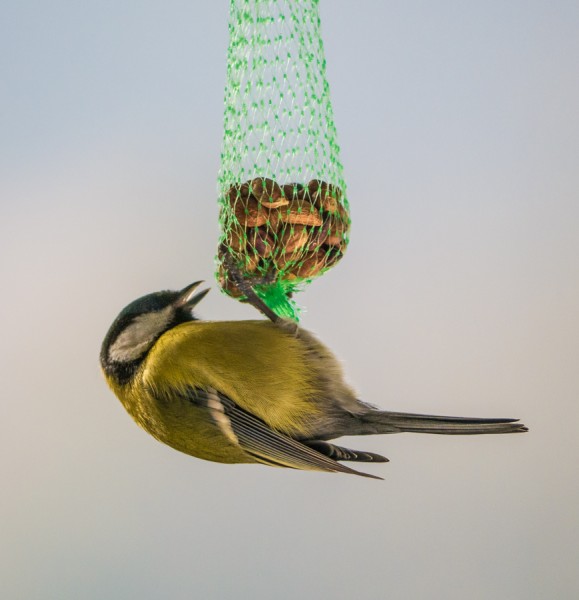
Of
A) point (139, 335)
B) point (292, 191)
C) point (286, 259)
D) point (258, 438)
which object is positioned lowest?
point (258, 438)

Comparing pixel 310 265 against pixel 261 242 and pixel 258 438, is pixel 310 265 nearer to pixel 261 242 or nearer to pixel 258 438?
pixel 261 242

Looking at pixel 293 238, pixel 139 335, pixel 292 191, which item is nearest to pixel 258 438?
pixel 139 335

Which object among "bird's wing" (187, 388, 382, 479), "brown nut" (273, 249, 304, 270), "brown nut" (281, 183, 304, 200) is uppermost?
"brown nut" (281, 183, 304, 200)

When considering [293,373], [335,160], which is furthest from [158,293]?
[335,160]

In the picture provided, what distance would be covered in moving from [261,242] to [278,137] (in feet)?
0.99

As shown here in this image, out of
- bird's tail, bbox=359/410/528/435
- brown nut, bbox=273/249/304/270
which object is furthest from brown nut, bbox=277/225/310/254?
bird's tail, bbox=359/410/528/435

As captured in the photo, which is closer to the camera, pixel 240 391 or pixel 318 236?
pixel 240 391

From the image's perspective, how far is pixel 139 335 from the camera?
2.79 metres

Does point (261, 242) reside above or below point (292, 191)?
below

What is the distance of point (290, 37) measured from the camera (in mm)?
2971

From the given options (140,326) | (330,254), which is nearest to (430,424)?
(330,254)

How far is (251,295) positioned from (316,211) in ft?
0.80

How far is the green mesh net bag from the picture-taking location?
289cm

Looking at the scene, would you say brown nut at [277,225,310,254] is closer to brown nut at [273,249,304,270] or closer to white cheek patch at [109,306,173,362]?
brown nut at [273,249,304,270]
